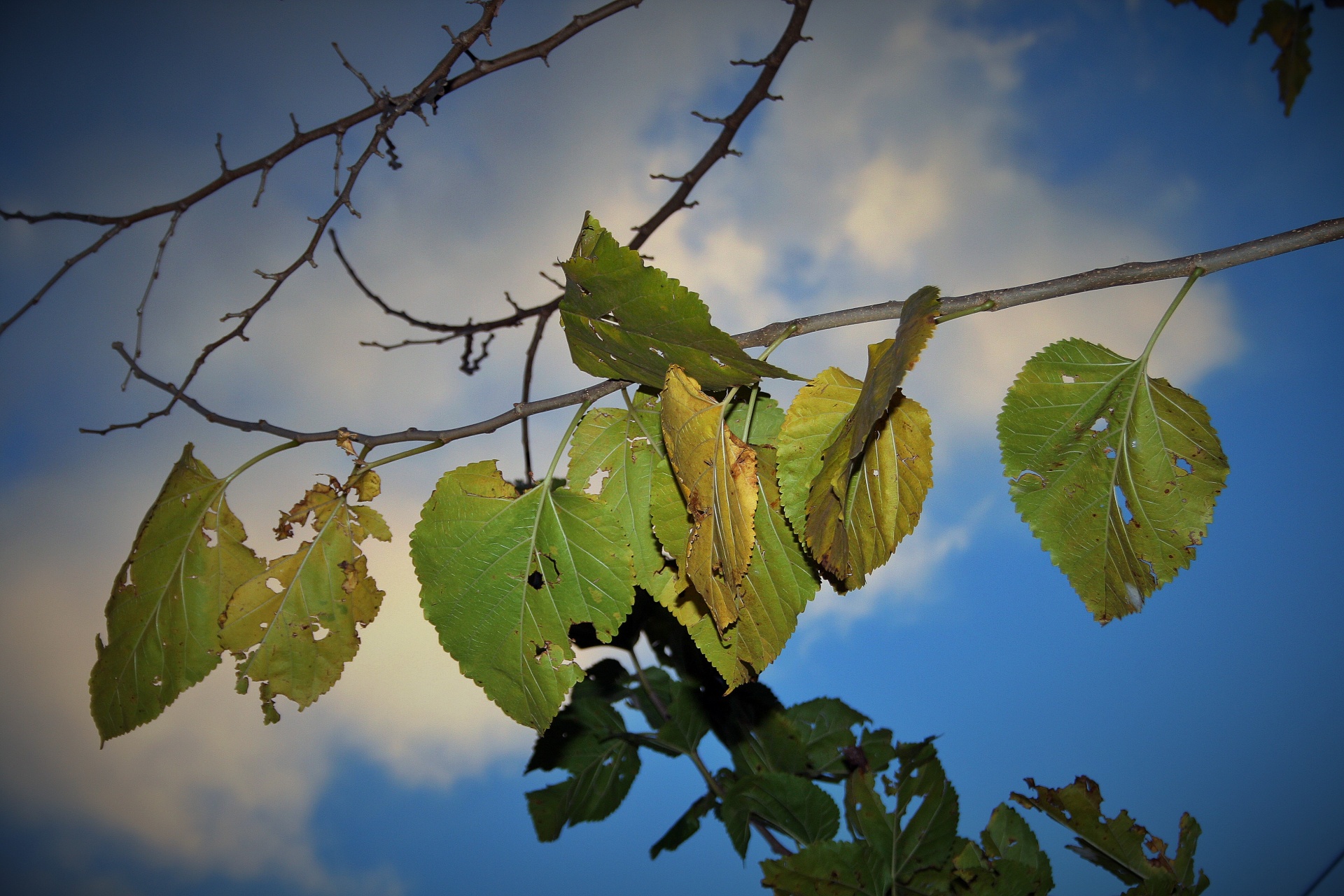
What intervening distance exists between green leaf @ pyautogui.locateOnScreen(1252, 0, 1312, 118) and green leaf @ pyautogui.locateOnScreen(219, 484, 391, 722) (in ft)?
1.87

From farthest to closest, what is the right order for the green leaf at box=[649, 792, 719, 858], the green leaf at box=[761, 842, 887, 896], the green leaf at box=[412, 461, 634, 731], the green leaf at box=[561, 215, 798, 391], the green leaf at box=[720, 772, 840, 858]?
the green leaf at box=[649, 792, 719, 858] < the green leaf at box=[720, 772, 840, 858] < the green leaf at box=[761, 842, 887, 896] < the green leaf at box=[412, 461, 634, 731] < the green leaf at box=[561, 215, 798, 391]

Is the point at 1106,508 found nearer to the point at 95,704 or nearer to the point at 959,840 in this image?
the point at 959,840

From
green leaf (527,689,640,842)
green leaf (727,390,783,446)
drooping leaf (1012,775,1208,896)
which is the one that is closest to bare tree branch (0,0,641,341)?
green leaf (727,390,783,446)

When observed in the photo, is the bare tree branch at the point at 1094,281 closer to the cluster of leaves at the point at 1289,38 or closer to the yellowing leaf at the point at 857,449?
the yellowing leaf at the point at 857,449

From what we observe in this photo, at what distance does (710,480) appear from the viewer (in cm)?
39

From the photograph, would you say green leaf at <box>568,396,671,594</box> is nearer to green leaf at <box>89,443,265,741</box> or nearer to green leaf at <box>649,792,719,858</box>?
green leaf at <box>89,443,265,741</box>

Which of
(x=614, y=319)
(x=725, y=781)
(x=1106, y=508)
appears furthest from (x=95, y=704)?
(x=1106, y=508)

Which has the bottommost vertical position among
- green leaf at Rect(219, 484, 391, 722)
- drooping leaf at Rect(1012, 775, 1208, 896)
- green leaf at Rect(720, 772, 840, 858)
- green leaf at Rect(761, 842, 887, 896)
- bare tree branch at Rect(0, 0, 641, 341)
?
drooping leaf at Rect(1012, 775, 1208, 896)

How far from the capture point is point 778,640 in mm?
408

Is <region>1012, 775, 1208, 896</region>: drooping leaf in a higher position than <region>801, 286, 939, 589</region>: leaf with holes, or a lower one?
lower

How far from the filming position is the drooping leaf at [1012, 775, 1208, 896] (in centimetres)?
64

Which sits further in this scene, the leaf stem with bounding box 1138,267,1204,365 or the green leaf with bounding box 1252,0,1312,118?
the leaf stem with bounding box 1138,267,1204,365

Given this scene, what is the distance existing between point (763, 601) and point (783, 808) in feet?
1.42

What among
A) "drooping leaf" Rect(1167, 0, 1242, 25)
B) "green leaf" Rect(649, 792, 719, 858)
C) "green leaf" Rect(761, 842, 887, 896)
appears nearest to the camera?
"drooping leaf" Rect(1167, 0, 1242, 25)
